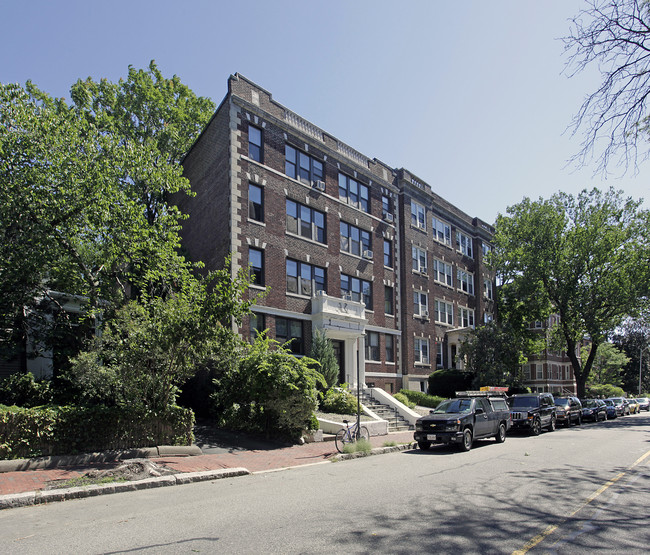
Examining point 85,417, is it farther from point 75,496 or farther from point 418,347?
point 418,347

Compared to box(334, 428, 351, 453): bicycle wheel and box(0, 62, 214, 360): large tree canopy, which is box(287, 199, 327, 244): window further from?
box(334, 428, 351, 453): bicycle wheel

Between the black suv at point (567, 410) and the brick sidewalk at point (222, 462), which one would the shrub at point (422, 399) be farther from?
the brick sidewalk at point (222, 462)

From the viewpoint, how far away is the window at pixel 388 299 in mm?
30519

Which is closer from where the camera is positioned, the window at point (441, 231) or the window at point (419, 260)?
the window at point (419, 260)

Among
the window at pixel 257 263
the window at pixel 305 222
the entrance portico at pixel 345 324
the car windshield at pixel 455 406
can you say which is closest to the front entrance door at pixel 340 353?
the entrance portico at pixel 345 324

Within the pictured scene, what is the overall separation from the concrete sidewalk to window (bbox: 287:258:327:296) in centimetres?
900

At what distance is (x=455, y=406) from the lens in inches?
678

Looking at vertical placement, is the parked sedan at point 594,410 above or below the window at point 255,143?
below

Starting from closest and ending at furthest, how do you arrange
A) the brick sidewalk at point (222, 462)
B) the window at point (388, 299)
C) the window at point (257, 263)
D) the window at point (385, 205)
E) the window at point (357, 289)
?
the brick sidewalk at point (222, 462), the window at point (257, 263), the window at point (357, 289), the window at point (388, 299), the window at point (385, 205)

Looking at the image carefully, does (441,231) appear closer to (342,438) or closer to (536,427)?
(536,427)

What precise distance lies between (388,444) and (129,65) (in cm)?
2507

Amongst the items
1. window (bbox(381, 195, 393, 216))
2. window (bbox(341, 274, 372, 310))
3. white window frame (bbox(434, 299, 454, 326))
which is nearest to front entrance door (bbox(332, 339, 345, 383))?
window (bbox(341, 274, 372, 310))

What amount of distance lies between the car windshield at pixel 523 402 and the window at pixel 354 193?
13.0 m

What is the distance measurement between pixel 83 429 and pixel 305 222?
50.7 feet
